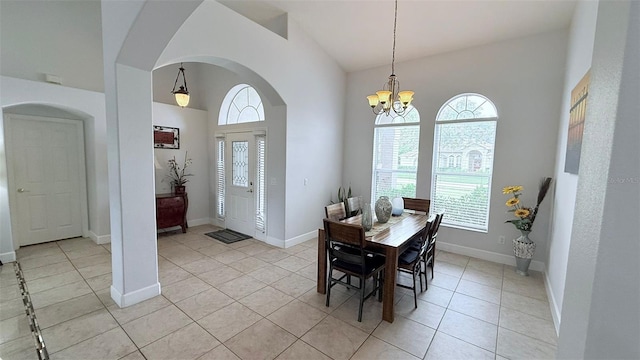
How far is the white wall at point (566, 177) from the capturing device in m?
2.37

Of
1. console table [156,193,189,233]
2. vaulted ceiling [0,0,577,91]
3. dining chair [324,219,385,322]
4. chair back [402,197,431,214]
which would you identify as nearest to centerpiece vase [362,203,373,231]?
dining chair [324,219,385,322]

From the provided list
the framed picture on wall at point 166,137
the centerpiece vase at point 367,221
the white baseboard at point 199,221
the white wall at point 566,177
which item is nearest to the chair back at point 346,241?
the centerpiece vase at point 367,221

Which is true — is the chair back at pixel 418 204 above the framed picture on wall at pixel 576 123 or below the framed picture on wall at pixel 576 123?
below

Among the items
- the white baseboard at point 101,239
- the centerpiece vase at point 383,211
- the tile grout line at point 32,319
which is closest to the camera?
the tile grout line at point 32,319

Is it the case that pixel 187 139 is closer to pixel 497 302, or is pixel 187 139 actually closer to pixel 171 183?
pixel 171 183

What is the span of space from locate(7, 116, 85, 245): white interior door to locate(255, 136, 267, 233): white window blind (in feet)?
9.92

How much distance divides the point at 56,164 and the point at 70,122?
736mm

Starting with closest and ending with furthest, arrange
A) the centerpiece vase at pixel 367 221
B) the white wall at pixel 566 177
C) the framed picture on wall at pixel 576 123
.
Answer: the framed picture on wall at pixel 576 123 → the white wall at pixel 566 177 → the centerpiece vase at pixel 367 221

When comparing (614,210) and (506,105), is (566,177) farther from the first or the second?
(614,210)

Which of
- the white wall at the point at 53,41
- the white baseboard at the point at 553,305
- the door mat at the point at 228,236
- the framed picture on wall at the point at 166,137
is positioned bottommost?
the door mat at the point at 228,236

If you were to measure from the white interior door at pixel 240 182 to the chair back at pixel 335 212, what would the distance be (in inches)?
80.8

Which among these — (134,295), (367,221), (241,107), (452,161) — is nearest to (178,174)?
(241,107)

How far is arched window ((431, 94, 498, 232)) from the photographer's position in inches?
156

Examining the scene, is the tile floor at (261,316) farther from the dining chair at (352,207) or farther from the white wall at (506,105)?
the dining chair at (352,207)
